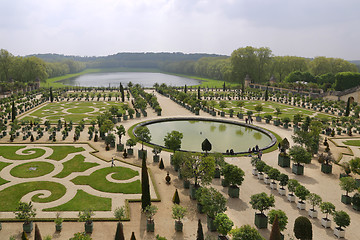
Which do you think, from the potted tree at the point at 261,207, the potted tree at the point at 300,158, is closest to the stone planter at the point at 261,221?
the potted tree at the point at 261,207

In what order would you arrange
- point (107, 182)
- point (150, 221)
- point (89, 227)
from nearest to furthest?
point (89, 227), point (150, 221), point (107, 182)

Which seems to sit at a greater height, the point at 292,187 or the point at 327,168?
the point at 292,187

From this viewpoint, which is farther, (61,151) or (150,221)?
(61,151)

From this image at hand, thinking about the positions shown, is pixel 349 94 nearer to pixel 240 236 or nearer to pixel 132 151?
pixel 132 151

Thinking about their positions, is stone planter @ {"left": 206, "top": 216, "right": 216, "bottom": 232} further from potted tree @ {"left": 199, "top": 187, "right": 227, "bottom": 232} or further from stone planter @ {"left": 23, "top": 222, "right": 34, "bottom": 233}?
stone planter @ {"left": 23, "top": 222, "right": 34, "bottom": 233}

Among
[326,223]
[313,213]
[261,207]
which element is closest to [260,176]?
[313,213]

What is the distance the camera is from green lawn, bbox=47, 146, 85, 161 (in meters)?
37.1

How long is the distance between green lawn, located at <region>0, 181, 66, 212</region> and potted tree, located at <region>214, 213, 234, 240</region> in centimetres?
1620

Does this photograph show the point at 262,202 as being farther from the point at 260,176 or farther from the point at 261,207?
the point at 260,176

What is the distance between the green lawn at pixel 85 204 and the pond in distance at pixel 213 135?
18.0m

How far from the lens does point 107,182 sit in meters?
29.9

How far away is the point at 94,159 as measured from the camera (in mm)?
36688

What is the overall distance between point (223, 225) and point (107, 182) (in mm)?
15415

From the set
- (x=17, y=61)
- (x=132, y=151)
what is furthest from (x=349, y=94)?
(x=17, y=61)
